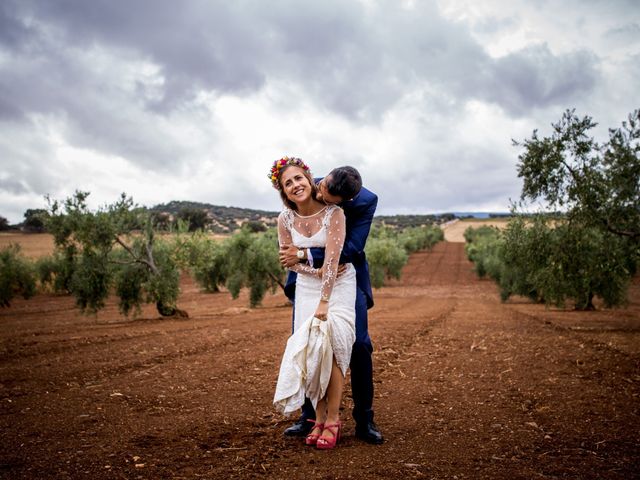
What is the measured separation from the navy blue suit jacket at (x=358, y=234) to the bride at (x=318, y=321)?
0.11 m

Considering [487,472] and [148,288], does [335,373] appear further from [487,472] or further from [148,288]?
[148,288]

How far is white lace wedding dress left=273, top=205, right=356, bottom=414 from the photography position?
410 centimetres

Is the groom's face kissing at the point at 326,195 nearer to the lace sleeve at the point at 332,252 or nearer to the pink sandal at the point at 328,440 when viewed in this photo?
the lace sleeve at the point at 332,252

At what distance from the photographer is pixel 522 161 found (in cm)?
1327

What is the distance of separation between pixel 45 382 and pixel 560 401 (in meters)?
7.39

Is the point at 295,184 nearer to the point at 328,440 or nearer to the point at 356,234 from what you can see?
the point at 356,234

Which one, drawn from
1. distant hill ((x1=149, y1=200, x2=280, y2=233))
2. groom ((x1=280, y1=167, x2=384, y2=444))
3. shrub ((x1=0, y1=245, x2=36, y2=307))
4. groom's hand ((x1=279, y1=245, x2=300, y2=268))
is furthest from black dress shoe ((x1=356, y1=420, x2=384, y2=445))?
distant hill ((x1=149, y1=200, x2=280, y2=233))

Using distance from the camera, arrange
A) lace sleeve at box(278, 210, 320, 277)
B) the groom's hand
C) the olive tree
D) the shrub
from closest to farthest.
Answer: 1. the groom's hand
2. lace sleeve at box(278, 210, 320, 277)
3. the olive tree
4. the shrub

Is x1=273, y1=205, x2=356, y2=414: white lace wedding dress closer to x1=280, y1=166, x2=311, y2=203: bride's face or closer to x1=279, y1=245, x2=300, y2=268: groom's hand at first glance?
x1=279, y1=245, x2=300, y2=268: groom's hand

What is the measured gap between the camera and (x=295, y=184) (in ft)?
14.1

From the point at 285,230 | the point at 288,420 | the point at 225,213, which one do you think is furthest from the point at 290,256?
the point at 225,213

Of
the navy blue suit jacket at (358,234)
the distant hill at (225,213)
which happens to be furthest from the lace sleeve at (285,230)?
the distant hill at (225,213)

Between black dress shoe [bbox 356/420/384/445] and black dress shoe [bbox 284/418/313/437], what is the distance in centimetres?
53

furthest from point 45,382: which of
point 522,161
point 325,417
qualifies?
point 522,161
